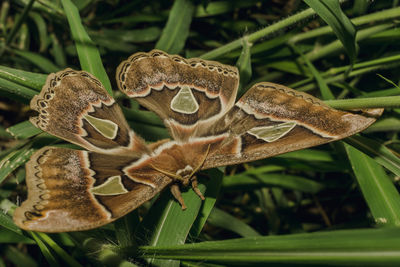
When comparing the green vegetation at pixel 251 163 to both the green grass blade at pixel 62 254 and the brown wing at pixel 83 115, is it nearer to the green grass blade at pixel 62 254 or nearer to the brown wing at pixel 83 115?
the green grass blade at pixel 62 254

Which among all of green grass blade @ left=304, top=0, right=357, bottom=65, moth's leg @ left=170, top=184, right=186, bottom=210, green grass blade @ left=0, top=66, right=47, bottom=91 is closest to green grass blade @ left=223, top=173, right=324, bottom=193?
moth's leg @ left=170, top=184, right=186, bottom=210

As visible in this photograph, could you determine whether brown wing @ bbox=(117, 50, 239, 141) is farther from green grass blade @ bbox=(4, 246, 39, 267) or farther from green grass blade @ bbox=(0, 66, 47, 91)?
green grass blade @ bbox=(4, 246, 39, 267)

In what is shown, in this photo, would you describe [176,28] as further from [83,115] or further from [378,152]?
[378,152]

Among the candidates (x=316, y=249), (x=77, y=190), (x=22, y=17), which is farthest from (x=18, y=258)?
(x=316, y=249)

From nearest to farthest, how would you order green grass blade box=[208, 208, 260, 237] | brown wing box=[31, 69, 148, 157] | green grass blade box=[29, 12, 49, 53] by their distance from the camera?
1. brown wing box=[31, 69, 148, 157]
2. green grass blade box=[208, 208, 260, 237]
3. green grass blade box=[29, 12, 49, 53]

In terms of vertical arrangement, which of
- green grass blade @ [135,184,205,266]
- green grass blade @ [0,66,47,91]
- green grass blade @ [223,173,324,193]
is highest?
green grass blade @ [223,173,324,193]

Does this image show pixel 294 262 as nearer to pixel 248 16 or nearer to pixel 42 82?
pixel 42 82

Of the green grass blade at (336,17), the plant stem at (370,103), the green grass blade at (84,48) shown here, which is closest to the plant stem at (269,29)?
the green grass blade at (336,17)
